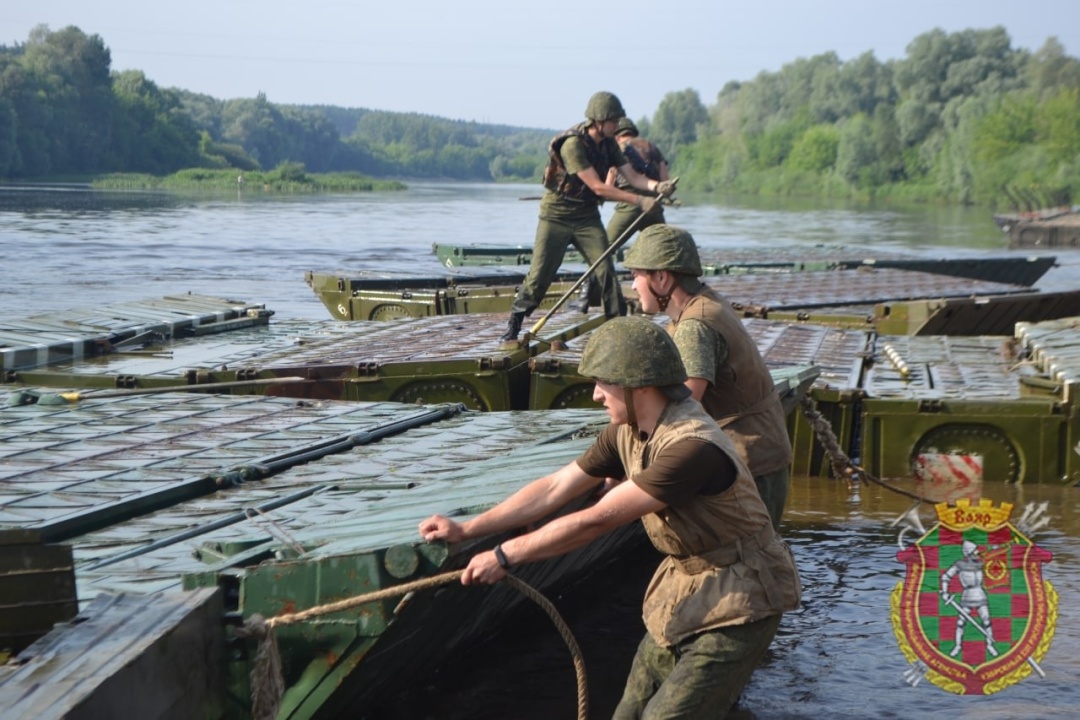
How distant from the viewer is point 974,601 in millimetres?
7895

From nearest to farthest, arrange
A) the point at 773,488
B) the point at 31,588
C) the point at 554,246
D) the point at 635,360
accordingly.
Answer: the point at 635,360 → the point at 31,588 → the point at 773,488 → the point at 554,246

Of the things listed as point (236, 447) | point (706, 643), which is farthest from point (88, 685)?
point (236, 447)

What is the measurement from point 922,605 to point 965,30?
9963cm

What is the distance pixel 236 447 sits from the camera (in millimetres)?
7602

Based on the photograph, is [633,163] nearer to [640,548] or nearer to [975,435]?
[975,435]

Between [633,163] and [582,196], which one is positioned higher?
[633,163]

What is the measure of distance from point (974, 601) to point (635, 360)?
169 inches

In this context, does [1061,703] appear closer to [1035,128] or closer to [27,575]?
[27,575]

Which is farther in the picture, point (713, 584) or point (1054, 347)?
point (1054, 347)

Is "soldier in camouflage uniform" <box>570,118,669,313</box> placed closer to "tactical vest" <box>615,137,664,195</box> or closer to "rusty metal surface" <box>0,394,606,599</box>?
"tactical vest" <box>615,137,664,195</box>

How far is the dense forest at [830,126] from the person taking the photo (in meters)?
79.8

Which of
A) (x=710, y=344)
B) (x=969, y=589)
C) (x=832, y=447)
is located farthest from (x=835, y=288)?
(x=710, y=344)

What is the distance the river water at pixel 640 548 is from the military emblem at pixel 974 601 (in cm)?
9

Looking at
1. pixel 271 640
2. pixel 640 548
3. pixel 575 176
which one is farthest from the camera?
pixel 575 176
